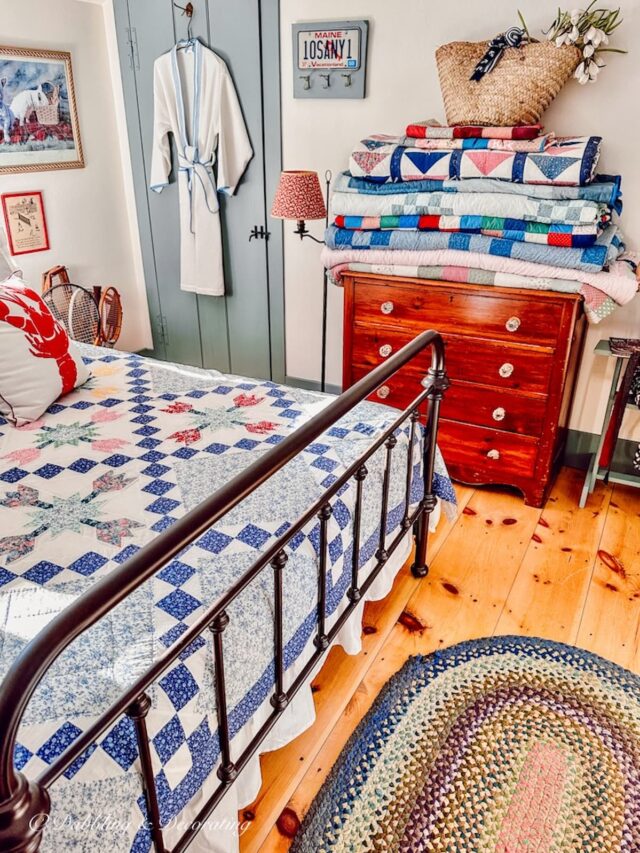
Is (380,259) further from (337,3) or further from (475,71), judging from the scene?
(337,3)

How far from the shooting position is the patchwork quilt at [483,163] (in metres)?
2.23

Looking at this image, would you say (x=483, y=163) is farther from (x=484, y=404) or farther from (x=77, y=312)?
(x=77, y=312)

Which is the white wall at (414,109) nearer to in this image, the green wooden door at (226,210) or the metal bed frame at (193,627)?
the green wooden door at (226,210)

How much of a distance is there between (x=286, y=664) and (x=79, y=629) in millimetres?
785

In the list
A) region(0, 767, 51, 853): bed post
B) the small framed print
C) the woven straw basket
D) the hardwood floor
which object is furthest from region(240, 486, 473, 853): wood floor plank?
the small framed print

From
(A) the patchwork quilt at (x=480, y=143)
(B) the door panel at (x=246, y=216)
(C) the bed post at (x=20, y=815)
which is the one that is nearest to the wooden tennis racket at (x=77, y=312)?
(B) the door panel at (x=246, y=216)

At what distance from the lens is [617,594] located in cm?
227

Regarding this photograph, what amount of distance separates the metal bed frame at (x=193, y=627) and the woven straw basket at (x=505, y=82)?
1101mm

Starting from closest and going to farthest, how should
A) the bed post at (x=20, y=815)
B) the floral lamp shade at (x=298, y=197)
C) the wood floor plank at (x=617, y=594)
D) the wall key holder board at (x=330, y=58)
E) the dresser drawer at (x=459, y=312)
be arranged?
the bed post at (x=20, y=815) → the wood floor plank at (x=617, y=594) → the dresser drawer at (x=459, y=312) → the floral lamp shade at (x=298, y=197) → the wall key holder board at (x=330, y=58)

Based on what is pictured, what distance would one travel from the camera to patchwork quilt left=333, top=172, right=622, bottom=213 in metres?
2.26

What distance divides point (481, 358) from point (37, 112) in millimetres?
2586

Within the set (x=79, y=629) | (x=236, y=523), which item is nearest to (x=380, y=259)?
(x=236, y=523)

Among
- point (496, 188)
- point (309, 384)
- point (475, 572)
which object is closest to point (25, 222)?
point (309, 384)

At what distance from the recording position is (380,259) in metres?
2.68
